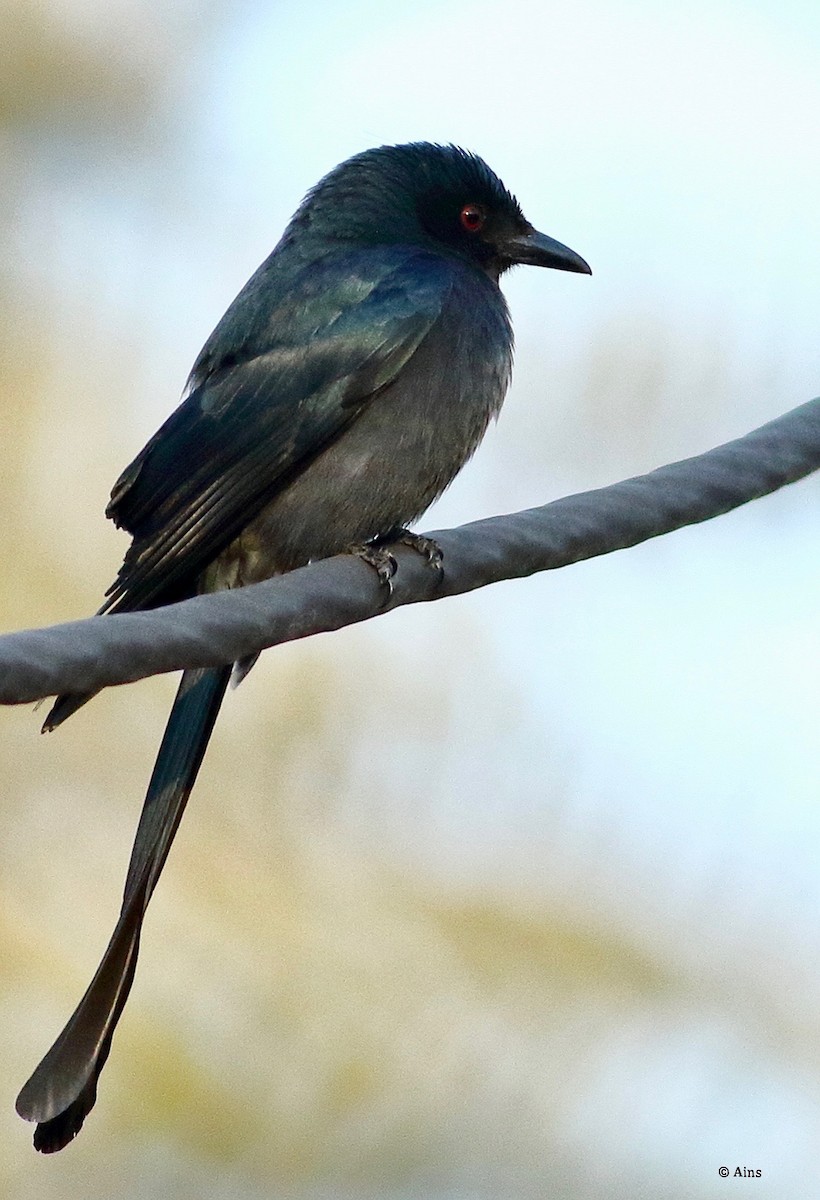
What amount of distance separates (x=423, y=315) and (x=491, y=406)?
0.82 feet

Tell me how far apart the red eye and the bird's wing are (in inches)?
18.2

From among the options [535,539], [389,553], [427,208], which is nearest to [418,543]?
[389,553]

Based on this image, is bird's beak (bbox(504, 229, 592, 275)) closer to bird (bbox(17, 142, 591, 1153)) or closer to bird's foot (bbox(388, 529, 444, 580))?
bird (bbox(17, 142, 591, 1153))

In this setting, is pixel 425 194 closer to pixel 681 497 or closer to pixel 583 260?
pixel 583 260

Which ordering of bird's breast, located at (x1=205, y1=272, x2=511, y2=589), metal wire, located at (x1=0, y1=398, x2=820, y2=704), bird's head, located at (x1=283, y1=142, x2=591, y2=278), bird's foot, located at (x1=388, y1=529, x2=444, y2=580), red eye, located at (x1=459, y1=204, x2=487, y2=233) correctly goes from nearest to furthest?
1. metal wire, located at (x1=0, y1=398, x2=820, y2=704)
2. bird's foot, located at (x1=388, y1=529, x2=444, y2=580)
3. bird's breast, located at (x1=205, y1=272, x2=511, y2=589)
4. bird's head, located at (x1=283, y1=142, x2=591, y2=278)
5. red eye, located at (x1=459, y1=204, x2=487, y2=233)

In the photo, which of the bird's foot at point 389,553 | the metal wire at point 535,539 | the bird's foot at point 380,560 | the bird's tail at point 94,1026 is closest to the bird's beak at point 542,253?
the bird's foot at point 389,553

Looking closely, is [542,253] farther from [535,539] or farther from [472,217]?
[535,539]

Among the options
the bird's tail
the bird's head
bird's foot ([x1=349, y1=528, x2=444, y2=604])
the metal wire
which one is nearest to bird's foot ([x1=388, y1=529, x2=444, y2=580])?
bird's foot ([x1=349, y1=528, x2=444, y2=604])

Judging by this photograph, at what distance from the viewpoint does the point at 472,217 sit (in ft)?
15.3

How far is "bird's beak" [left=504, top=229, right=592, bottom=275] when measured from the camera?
4.70 metres

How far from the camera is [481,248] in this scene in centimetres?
464

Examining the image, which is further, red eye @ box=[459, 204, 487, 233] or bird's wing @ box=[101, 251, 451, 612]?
red eye @ box=[459, 204, 487, 233]

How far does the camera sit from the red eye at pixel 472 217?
464 centimetres

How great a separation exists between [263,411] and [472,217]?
115cm
